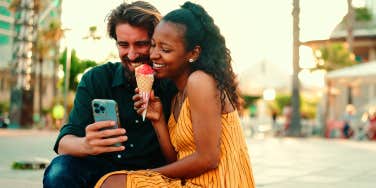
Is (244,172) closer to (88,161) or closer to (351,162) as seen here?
(88,161)

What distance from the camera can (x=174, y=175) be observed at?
2695mm

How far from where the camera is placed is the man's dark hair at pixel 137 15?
304 centimetres

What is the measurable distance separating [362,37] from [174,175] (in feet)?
134

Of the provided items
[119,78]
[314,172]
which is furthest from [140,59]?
[314,172]

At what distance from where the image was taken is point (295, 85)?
22453 millimetres

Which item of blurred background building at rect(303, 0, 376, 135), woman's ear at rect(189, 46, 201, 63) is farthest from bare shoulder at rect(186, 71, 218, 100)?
blurred background building at rect(303, 0, 376, 135)

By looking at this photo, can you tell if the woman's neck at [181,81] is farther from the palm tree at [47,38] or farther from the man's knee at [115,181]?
the palm tree at [47,38]

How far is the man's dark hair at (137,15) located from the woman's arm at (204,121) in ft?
1.69

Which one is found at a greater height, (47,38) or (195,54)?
(47,38)

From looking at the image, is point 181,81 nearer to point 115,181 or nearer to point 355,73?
point 115,181

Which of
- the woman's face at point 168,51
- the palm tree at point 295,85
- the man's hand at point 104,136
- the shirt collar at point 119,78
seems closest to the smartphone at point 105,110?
the man's hand at point 104,136

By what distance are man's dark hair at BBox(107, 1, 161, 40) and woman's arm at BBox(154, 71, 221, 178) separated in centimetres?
52

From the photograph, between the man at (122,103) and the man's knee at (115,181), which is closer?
the man's knee at (115,181)

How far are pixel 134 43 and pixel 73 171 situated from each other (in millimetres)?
668
